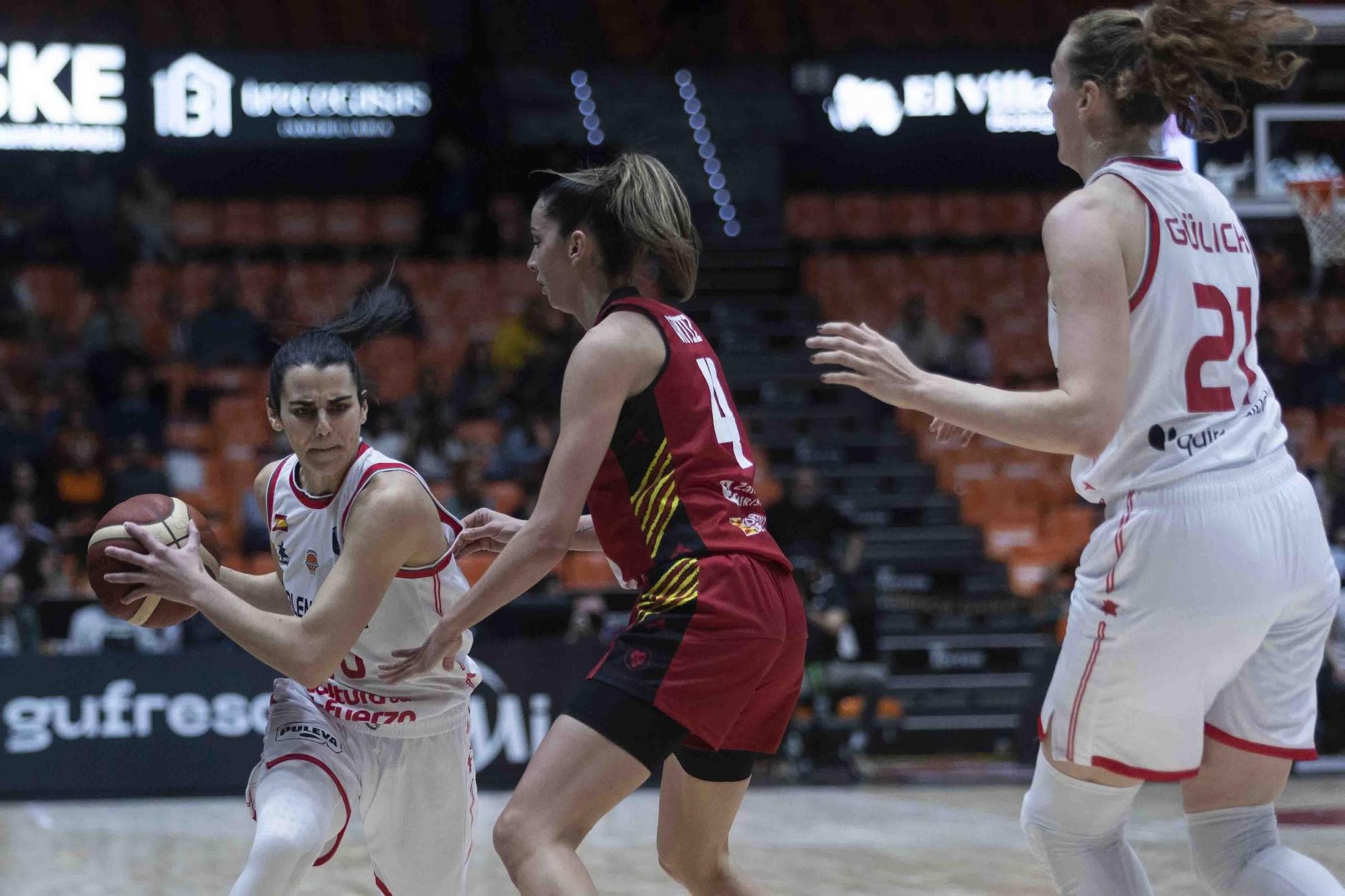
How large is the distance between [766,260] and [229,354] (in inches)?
216

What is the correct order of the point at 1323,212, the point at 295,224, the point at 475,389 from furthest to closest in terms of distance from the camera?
1. the point at 295,224
2. the point at 475,389
3. the point at 1323,212

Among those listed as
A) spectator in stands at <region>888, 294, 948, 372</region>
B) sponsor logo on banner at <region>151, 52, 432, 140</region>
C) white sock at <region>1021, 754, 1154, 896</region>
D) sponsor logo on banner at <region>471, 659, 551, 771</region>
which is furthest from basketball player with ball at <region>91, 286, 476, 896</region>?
sponsor logo on banner at <region>151, 52, 432, 140</region>

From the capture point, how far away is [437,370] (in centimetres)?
1274

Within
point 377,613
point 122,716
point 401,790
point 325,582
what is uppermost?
point 325,582

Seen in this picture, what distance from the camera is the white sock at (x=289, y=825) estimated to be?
323 centimetres

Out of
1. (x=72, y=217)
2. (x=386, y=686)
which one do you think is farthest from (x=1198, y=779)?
(x=72, y=217)

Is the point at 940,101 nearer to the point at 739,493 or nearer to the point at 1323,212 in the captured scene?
the point at 1323,212

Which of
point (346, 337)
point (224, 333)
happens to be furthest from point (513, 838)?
point (224, 333)

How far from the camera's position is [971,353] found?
1342cm

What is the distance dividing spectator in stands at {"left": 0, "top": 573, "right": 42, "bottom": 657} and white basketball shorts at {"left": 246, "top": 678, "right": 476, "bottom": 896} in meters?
6.03

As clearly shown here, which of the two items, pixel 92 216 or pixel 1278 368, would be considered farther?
pixel 92 216

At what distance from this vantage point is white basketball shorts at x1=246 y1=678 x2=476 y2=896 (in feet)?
11.7

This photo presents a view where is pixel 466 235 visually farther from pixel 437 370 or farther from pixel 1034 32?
pixel 1034 32

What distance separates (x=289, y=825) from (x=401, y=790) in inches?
14.0
